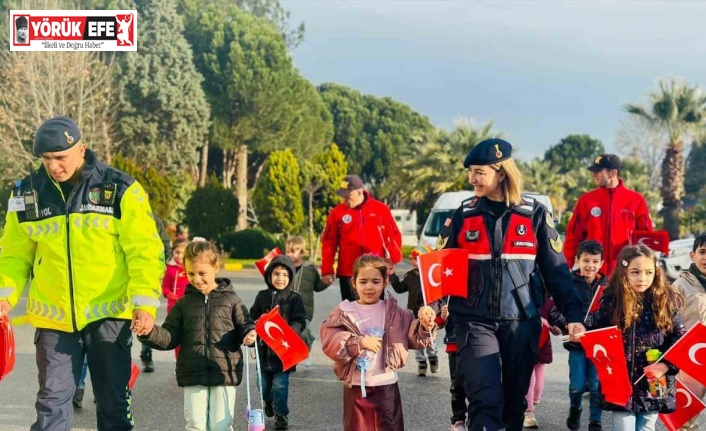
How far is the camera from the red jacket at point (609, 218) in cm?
798

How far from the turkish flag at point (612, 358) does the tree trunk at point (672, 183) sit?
30.4 meters

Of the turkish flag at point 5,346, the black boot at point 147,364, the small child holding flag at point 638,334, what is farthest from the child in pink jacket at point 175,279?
the small child holding flag at point 638,334

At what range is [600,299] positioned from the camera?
5055 millimetres

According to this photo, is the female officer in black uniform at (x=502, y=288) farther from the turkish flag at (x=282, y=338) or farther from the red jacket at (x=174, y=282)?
the red jacket at (x=174, y=282)

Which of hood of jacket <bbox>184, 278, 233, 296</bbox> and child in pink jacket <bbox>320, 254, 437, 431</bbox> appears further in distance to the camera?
hood of jacket <bbox>184, 278, 233, 296</bbox>

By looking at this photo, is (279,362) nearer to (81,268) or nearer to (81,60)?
(81,268)

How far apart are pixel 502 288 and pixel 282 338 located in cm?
158

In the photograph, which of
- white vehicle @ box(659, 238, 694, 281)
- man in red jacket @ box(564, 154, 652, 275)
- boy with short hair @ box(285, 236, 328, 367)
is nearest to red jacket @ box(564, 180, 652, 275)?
man in red jacket @ box(564, 154, 652, 275)

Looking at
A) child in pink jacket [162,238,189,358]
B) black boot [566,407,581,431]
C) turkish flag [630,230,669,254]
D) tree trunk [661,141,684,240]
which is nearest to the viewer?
black boot [566,407,581,431]

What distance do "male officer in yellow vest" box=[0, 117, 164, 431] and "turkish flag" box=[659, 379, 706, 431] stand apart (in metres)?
3.17

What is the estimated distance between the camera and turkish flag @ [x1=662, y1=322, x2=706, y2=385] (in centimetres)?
459

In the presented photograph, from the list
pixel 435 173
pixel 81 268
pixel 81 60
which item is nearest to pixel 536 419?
pixel 81 268

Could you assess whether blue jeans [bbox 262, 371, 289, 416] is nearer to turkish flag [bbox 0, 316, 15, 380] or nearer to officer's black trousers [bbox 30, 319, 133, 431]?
officer's black trousers [bbox 30, 319, 133, 431]

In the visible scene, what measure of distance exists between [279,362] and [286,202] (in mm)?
25360
